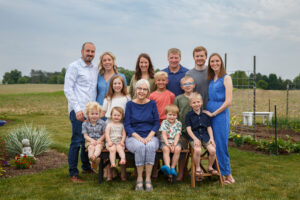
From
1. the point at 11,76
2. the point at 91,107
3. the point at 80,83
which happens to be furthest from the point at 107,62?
the point at 11,76

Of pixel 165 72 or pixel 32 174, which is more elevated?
pixel 165 72

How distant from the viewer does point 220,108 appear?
486 cm

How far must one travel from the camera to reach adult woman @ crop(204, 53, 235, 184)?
492 centimetres

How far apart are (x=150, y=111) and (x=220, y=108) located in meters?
1.13

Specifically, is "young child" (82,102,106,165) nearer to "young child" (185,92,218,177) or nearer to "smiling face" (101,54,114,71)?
"smiling face" (101,54,114,71)

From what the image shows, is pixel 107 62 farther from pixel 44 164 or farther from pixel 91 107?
pixel 44 164

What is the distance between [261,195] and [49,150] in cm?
555

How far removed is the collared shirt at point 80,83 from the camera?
5.14m

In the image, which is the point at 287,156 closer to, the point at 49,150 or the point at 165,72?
the point at 165,72

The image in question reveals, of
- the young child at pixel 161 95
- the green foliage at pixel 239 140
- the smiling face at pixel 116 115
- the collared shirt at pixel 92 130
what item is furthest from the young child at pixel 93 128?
the green foliage at pixel 239 140

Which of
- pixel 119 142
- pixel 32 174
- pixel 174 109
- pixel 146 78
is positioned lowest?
pixel 32 174

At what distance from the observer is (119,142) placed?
191 inches

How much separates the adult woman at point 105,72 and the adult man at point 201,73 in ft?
4.22

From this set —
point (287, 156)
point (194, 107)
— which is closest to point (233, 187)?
point (194, 107)
